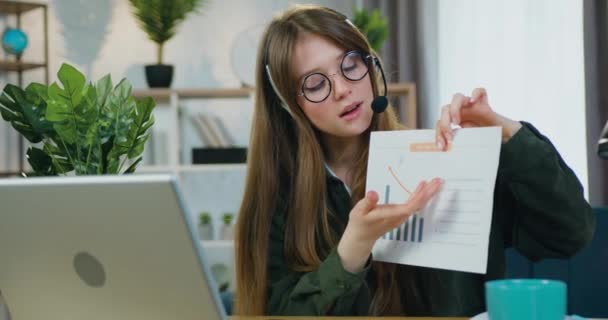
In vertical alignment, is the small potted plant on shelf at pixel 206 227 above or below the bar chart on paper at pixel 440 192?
below

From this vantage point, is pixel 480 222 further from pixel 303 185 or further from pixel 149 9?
pixel 149 9

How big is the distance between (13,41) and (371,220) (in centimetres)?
341

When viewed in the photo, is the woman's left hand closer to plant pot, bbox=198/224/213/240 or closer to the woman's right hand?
the woman's right hand

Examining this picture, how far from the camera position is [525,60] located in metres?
3.05

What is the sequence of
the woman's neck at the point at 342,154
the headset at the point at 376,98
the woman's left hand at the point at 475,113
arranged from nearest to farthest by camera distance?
the woman's left hand at the point at 475,113
the headset at the point at 376,98
the woman's neck at the point at 342,154

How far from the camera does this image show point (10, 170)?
4297mm

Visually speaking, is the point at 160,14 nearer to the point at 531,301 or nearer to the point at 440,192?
the point at 440,192

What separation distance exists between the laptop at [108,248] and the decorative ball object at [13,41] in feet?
11.2

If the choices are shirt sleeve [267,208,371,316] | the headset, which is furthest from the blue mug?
the headset

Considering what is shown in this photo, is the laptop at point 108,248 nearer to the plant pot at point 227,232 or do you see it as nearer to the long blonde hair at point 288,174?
the long blonde hair at point 288,174

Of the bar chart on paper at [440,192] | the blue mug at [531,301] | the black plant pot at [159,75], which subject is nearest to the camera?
the blue mug at [531,301]

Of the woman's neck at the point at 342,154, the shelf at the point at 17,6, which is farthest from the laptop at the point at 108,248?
the shelf at the point at 17,6

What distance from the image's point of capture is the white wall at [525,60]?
2783 mm

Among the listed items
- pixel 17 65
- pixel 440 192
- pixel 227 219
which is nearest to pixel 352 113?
pixel 440 192
